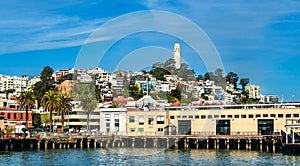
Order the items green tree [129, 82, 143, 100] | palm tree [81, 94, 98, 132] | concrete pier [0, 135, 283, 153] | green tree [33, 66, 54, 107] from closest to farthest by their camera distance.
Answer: concrete pier [0, 135, 283, 153] → palm tree [81, 94, 98, 132] → green tree [129, 82, 143, 100] → green tree [33, 66, 54, 107]

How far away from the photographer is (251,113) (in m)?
101

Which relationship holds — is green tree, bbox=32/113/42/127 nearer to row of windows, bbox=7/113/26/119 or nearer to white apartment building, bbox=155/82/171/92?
row of windows, bbox=7/113/26/119

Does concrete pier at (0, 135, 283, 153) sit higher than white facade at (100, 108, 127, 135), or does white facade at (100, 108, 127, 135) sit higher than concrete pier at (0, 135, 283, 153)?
white facade at (100, 108, 127, 135)

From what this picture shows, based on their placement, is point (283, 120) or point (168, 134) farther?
point (168, 134)

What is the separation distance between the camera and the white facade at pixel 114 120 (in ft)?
368

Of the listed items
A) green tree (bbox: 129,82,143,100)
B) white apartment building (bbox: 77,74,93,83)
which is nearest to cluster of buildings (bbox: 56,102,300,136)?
green tree (bbox: 129,82,143,100)

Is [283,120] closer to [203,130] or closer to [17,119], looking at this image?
[203,130]

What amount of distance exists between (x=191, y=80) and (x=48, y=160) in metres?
129

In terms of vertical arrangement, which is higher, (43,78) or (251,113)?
(43,78)

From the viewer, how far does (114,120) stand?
373 feet

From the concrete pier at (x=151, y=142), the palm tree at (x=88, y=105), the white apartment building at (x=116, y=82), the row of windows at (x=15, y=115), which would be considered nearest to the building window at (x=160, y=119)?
the concrete pier at (x=151, y=142)

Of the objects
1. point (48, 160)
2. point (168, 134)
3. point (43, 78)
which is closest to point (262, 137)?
point (168, 134)

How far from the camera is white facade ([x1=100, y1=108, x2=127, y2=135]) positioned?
112 meters

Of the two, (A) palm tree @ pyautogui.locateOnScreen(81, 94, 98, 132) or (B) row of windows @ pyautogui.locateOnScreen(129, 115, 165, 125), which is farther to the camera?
(A) palm tree @ pyautogui.locateOnScreen(81, 94, 98, 132)
